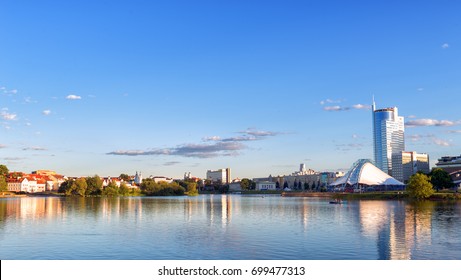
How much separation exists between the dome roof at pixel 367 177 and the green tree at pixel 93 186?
173ft

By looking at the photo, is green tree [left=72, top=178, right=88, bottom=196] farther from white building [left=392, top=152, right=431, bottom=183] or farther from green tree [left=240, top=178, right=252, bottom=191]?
white building [left=392, top=152, right=431, bottom=183]

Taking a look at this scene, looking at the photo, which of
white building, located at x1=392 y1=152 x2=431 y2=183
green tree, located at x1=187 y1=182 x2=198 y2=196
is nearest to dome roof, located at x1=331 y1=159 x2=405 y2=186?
green tree, located at x1=187 y1=182 x2=198 y2=196

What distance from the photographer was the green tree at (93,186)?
9400 centimetres

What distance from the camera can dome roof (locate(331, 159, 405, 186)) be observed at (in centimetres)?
10530

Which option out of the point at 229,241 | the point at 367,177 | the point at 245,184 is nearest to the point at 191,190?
the point at 367,177

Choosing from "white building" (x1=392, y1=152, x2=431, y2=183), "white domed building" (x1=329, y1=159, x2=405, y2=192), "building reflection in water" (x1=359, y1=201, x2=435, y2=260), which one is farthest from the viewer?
"white building" (x1=392, y1=152, x2=431, y2=183)

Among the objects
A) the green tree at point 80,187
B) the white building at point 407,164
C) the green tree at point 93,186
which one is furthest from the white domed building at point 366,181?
the white building at point 407,164

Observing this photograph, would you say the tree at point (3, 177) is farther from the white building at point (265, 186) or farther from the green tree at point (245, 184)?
the white building at point (265, 186)

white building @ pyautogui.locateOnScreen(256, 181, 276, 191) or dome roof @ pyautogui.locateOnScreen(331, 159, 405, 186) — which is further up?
dome roof @ pyautogui.locateOnScreen(331, 159, 405, 186)

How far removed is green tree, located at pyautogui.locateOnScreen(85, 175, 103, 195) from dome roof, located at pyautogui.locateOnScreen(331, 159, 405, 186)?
173 ft

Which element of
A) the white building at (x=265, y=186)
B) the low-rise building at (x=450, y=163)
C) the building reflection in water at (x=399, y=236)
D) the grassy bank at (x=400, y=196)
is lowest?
the white building at (x=265, y=186)
